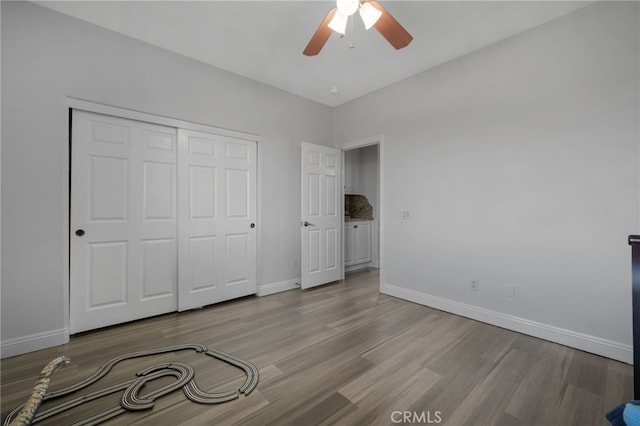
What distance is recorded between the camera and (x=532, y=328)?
101 inches

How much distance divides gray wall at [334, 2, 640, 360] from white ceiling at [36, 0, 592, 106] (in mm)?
256

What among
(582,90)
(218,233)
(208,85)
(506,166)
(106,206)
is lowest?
(218,233)

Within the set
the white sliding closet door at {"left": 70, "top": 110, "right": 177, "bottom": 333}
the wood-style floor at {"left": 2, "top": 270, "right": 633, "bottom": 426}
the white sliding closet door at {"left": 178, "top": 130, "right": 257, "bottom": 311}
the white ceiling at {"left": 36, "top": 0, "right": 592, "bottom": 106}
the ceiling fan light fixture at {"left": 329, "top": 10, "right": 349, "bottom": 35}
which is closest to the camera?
the wood-style floor at {"left": 2, "top": 270, "right": 633, "bottom": 426}

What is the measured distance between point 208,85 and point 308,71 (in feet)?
3.92

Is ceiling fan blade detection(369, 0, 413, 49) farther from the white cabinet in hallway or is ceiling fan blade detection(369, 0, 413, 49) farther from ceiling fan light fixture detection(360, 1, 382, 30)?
the white cabinet in hallway

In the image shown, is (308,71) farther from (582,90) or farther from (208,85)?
(582,90)

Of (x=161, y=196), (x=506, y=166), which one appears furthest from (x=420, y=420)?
(x=161, y=196)

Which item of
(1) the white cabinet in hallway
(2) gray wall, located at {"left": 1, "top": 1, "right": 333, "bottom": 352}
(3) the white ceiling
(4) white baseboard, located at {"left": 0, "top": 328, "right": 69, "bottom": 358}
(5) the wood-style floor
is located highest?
(3) the white ceiling

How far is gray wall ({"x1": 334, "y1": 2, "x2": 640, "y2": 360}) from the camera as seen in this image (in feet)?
7.15

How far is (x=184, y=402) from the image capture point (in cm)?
169

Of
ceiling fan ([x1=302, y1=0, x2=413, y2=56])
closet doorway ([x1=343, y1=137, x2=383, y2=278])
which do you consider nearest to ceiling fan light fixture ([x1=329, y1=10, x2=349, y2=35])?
ceiling fan ([x1=302, y1=0, x2=413, y2=56])

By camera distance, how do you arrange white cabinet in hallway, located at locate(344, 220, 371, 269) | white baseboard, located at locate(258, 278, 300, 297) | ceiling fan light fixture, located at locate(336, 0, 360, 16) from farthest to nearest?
1. white cabinet in hallway, located at locate(344, 220, 371, 269)
2. white baseboard, located at locate(258, 278, 300, 297)
3. ceiling fan light fixture, located at locate(336, 0, 360, 16)

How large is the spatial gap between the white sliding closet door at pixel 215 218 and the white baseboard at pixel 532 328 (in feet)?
7.00

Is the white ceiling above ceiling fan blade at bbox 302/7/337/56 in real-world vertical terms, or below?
above
